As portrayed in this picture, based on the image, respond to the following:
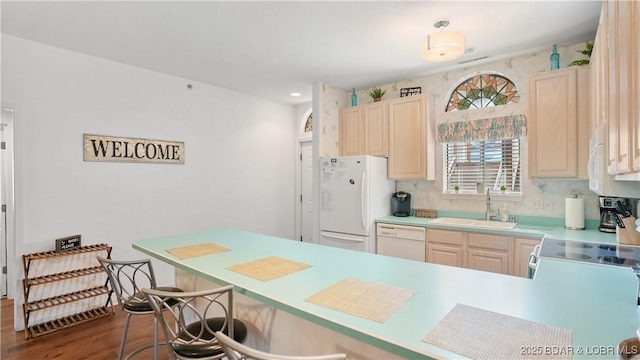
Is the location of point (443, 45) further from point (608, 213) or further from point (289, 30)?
point (608, 213)

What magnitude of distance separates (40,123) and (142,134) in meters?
0.88

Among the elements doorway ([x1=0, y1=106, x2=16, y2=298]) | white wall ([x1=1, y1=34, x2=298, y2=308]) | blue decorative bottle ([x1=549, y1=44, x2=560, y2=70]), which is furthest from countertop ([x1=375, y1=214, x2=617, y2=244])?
doorway ([x1=0, y1=106, x2=16, y2=298])

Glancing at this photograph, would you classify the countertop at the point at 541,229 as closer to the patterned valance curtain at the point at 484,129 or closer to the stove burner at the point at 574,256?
the stove burner at the point at 574,256

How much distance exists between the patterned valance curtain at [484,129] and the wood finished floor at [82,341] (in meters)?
3.53

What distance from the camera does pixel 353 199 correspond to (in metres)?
3.72

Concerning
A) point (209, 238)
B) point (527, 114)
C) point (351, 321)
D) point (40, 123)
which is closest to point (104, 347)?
point (209, 238)

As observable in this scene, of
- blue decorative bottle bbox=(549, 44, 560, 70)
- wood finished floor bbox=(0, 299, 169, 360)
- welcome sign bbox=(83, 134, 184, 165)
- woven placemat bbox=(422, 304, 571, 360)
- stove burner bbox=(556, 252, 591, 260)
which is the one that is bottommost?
Result: wood finished floor bbox=(0, 299, 169, 360)

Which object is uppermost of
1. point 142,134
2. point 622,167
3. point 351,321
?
point 142,134

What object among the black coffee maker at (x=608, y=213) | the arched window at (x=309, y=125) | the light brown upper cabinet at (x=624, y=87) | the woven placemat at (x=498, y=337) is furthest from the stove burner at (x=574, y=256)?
the arched window at (x=309, y=125)

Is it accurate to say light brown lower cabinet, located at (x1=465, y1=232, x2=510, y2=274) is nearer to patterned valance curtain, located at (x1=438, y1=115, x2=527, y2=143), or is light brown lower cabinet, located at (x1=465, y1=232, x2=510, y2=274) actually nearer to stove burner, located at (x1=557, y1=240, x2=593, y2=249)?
stove burner, located at (x1=557, y1=240, x2=593, y2=249)

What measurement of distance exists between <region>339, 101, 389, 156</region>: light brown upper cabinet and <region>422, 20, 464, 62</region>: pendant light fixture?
4.76 ft

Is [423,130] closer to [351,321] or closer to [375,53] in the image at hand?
[375,53]

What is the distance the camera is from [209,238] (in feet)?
7.98

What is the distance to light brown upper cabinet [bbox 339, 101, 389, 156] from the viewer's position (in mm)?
3945
